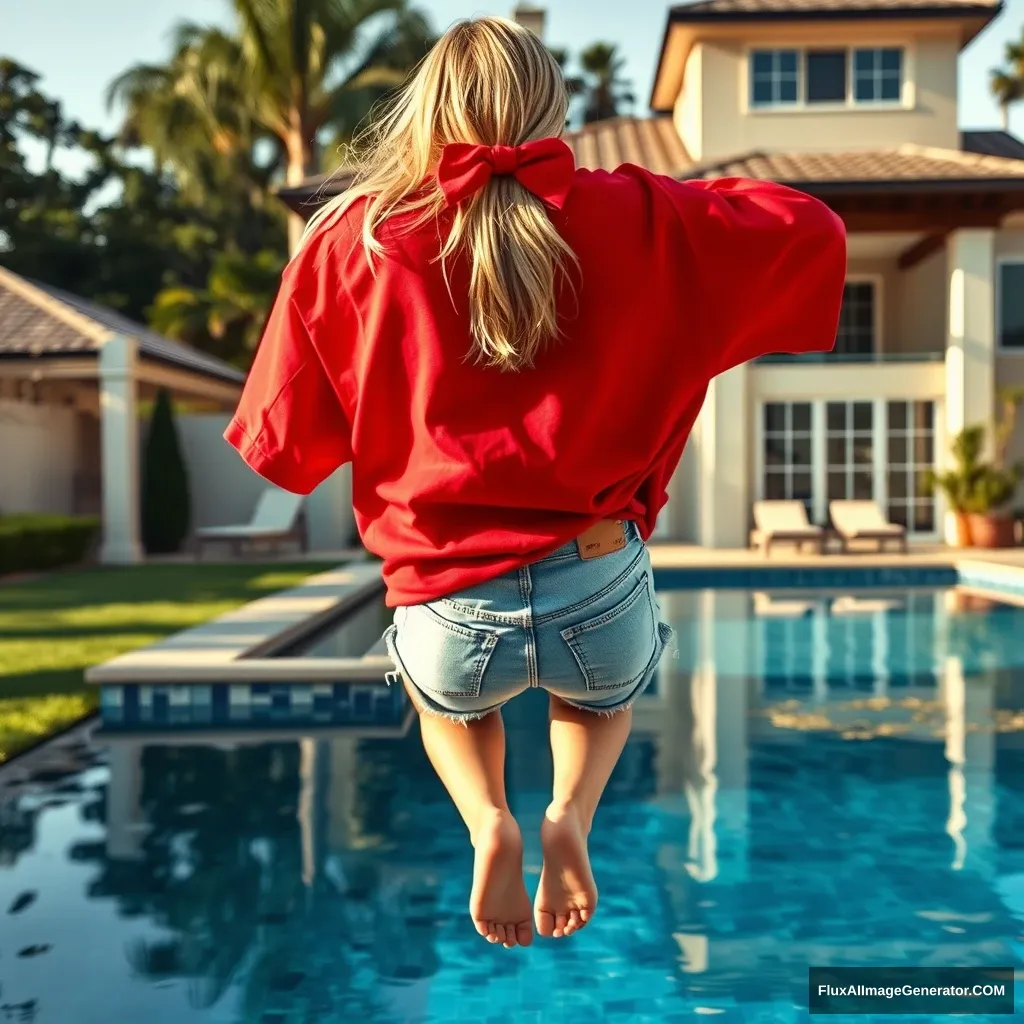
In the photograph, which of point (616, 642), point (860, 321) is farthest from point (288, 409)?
point (860, 321)

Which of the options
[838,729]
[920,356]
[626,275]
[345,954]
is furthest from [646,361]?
[920,356]

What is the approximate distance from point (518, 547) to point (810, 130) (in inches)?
732

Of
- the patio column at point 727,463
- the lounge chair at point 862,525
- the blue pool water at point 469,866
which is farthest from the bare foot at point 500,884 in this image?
the patio column at point 727,463

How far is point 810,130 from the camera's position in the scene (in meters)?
18.8

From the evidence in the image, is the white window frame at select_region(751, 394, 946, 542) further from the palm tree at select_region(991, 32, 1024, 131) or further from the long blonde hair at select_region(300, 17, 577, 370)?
the palm tree at select_region(991, 32, 1024, 131)

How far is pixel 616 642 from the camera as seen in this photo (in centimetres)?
171

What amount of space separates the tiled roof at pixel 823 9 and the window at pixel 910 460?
5515 mm

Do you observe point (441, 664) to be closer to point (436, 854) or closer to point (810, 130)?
point (436, 854)

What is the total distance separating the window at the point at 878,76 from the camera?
18.7m

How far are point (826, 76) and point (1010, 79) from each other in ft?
75.7

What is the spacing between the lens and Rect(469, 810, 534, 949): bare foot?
1.73m

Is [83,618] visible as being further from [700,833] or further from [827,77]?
[827,77]

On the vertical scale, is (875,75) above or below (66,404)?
above

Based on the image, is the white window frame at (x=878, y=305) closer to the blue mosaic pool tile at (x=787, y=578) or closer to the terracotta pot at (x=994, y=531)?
the terracotta pot at (x=994, y=531)
